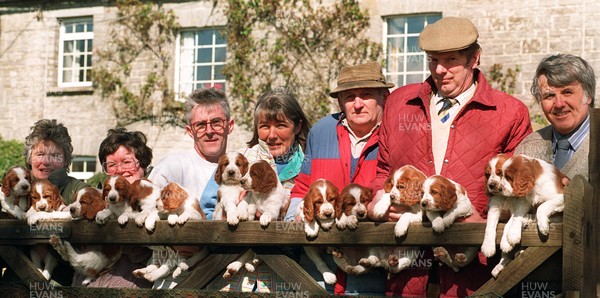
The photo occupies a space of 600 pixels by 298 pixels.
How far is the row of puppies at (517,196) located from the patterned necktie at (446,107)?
33.7 inches

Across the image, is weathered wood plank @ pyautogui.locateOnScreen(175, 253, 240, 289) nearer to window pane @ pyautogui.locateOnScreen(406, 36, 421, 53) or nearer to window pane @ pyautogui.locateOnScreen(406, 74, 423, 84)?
window pane @ pyautogui.locateOnScreen(406, 74, 423, 84)

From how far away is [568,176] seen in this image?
5836 millimetres

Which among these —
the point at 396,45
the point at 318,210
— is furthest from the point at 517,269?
the point at 396,45

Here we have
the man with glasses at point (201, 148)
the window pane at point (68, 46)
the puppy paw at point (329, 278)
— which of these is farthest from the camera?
the window pane at point (68, 46)

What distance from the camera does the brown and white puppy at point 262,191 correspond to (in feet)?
21.2

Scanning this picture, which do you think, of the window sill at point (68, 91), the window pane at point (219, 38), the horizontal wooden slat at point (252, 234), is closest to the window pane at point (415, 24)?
the window pane at point (219, 38)

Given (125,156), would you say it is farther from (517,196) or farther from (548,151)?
(517,196)

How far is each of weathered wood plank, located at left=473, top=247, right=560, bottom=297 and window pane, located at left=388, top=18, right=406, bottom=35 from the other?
1417 cm

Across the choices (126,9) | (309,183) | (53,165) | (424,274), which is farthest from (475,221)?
(126,9)

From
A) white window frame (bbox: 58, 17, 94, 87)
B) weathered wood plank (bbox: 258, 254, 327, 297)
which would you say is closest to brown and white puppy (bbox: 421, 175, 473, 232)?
weathered wood plank (bbox: 258, 254, 327, 297)

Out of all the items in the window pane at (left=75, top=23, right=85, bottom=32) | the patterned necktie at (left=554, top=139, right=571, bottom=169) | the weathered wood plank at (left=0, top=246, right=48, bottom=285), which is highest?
the window pane at (left=75, top=23, right=85, bottom=32)

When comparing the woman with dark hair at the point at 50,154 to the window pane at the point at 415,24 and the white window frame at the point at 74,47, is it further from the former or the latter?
the white window frame at the point at 74,47

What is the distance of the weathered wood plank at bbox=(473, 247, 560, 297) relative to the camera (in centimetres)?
526

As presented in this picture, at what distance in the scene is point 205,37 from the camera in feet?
69.2
